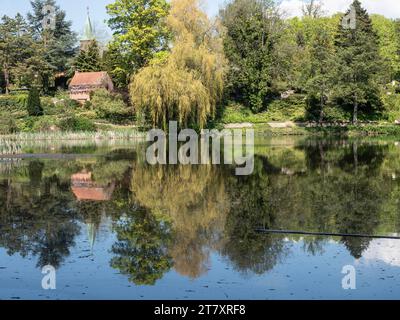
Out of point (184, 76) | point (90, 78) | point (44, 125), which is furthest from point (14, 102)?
point (184, 76)

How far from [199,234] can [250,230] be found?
997 millimetres

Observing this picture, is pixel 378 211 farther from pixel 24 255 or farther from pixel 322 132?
pixel 322 132

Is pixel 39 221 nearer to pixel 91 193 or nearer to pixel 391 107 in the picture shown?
pixel 91 193

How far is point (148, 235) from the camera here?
10180 mm

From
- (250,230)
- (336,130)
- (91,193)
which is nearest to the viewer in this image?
(250,230)

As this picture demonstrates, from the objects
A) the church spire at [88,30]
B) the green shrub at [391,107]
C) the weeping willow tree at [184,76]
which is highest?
the church spire at [88,30]

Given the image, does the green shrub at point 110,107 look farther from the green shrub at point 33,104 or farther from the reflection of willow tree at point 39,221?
the reflection of willow tree at point 39,221

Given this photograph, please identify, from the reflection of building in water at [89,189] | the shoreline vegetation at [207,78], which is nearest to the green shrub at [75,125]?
the shoreline vegetation at [207,78]

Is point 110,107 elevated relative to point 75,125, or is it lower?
elevated

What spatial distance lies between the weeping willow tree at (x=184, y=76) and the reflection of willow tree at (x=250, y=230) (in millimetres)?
21338

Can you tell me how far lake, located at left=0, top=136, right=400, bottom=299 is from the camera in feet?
24.3

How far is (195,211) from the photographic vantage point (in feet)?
40.4

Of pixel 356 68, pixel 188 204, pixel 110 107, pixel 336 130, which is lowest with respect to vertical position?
pixel 336 130

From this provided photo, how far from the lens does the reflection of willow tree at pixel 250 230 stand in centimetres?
845
